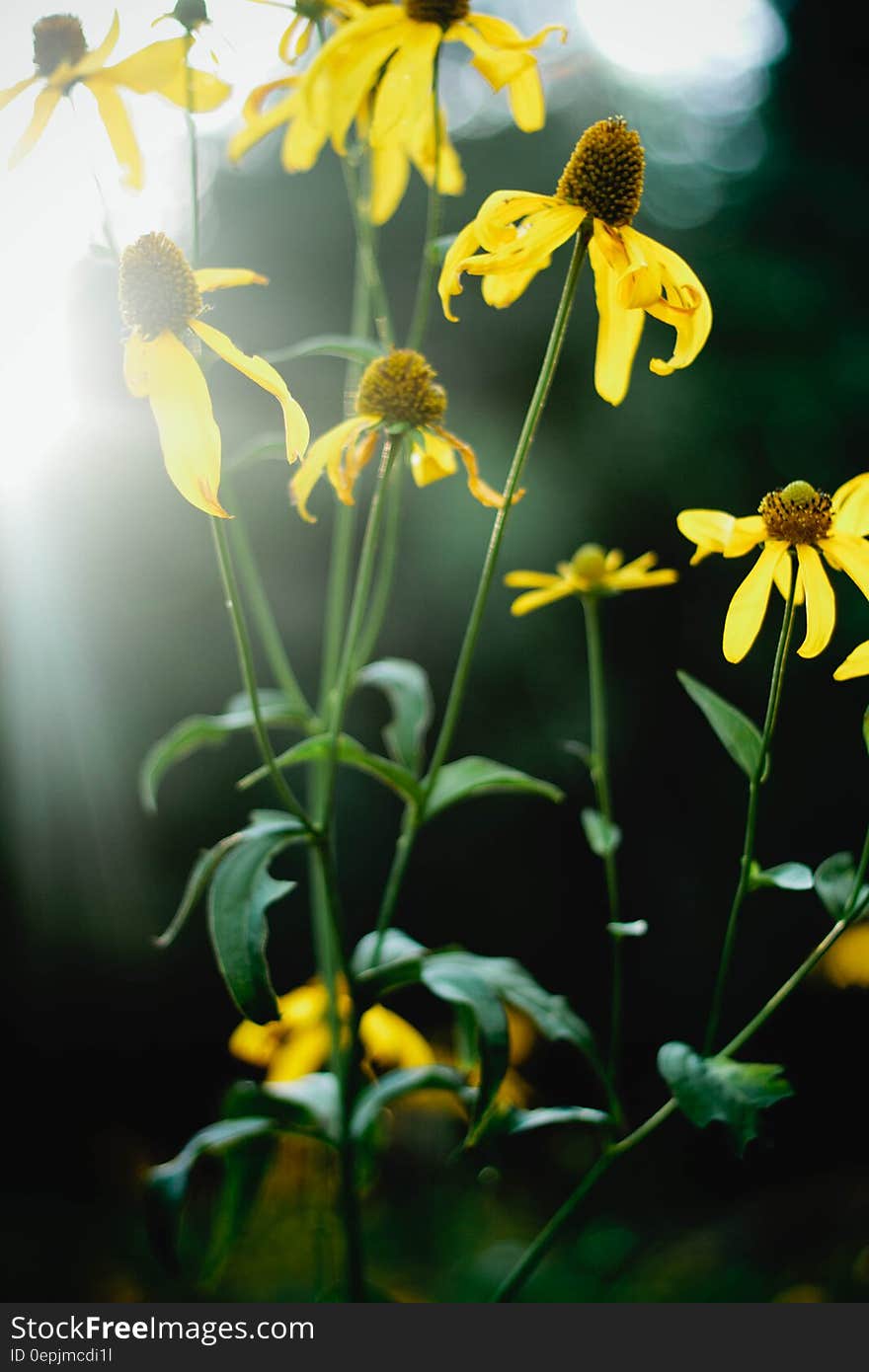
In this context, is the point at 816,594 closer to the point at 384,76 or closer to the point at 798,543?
the point at 798,543

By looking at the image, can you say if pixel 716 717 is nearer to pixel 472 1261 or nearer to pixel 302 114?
pixel 302 114

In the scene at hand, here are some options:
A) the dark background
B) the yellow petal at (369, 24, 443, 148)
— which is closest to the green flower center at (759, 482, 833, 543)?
the yellow petal at (369, 24, 443, 148)

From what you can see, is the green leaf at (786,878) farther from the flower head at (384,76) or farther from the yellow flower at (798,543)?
the flower head at (384,76)

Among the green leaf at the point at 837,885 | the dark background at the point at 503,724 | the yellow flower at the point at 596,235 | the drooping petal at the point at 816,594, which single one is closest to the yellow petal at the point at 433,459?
the yellow flower at the point at 596,235

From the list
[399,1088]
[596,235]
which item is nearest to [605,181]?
[596,235]

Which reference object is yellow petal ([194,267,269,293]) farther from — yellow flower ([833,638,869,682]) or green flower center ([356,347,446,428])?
yellow flower ([833,638,869,682])

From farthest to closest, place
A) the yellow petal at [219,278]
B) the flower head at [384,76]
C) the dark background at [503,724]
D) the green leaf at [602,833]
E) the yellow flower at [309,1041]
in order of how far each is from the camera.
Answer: the dark background at [503,724]
the yellow flower at [309,1041]
the green leaf at [602,833]
the yellow petal at [219,278]
the flower head at [384,76]
